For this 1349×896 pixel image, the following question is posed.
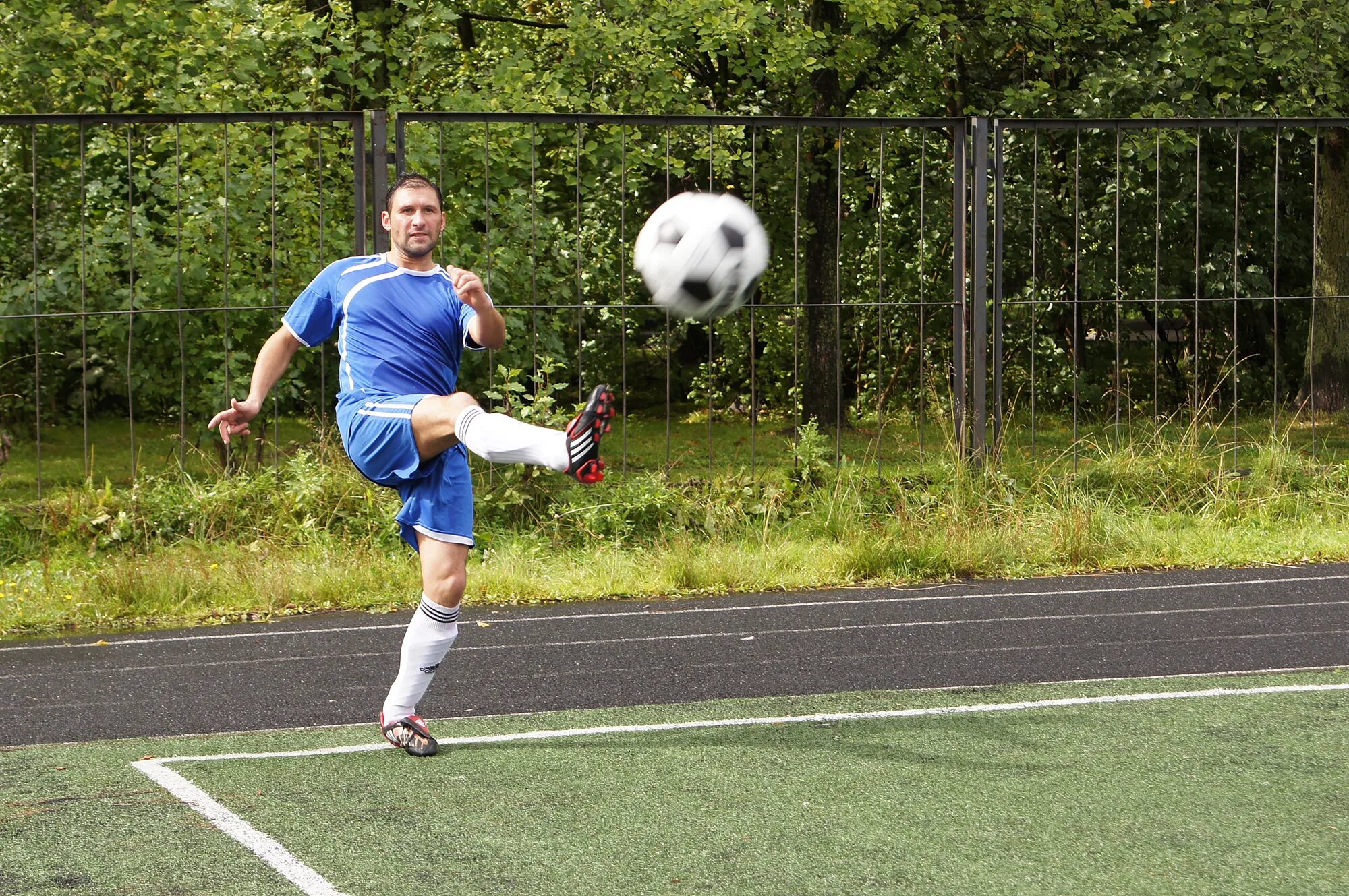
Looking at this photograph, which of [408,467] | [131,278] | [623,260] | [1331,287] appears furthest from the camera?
[1331,287]

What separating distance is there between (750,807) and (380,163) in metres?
5.49

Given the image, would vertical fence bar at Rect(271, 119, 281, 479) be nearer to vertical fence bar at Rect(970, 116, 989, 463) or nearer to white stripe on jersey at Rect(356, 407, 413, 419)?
white stripe on jersey at Rect(356, 407, 413, 419)

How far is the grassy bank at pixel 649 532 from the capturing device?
786 centimetres

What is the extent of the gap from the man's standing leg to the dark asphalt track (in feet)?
1.97

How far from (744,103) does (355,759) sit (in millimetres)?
11382

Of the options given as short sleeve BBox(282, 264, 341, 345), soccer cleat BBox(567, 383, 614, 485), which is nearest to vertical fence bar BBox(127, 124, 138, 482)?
short sleeve BBox(282, 264, 341, 345)

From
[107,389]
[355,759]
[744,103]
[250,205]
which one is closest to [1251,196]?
[744,103]

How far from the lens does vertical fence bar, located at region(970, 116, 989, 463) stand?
9.55 m

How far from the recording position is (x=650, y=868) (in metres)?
3.92

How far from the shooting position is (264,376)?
538cm

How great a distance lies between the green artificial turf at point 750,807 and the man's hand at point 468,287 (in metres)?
1.52

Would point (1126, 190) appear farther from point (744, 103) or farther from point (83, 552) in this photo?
point (83, 552)

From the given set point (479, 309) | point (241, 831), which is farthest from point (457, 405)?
point (241, 831)

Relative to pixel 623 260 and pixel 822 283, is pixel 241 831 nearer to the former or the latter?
pixel 623 260
